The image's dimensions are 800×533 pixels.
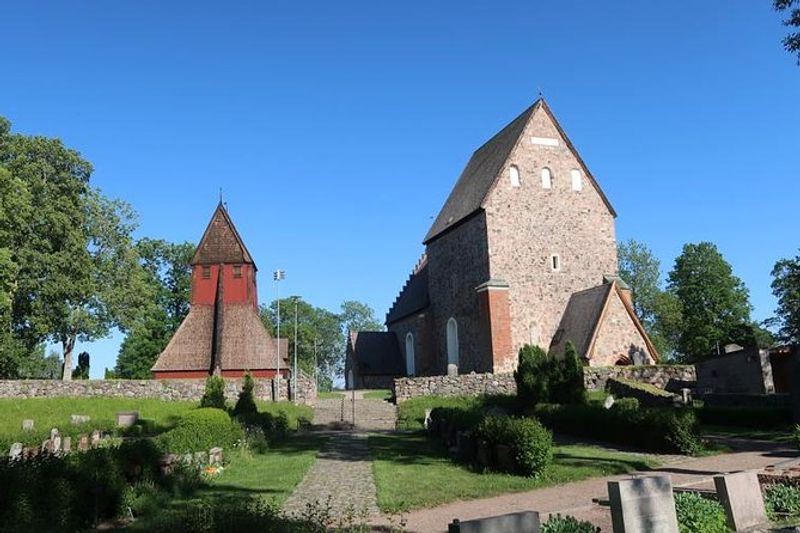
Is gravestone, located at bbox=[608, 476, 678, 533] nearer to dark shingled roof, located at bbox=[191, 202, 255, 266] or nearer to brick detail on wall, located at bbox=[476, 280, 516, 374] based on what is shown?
brick detail on wall, located at bbox=[476, 280, 516, 374]

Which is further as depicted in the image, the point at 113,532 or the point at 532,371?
Result: the point at 532,371

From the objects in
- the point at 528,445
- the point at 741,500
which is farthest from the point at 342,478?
the point at 741,500

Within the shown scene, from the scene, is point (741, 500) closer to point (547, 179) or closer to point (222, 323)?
point (547, 179)

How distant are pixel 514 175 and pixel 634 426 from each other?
2195 cm

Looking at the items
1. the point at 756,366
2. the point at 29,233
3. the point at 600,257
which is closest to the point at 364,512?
the point at 756,366

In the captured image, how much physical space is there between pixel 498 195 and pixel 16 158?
111 ft

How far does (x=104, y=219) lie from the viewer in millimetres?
48562

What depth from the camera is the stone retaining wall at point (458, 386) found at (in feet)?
102

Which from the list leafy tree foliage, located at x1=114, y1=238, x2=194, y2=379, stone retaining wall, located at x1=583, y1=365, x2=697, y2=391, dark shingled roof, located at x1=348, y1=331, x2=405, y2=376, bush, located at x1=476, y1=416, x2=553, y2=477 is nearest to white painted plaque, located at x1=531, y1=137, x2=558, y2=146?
stone retaining wall, located at x1=583, y1=365, x2=697, y2=391

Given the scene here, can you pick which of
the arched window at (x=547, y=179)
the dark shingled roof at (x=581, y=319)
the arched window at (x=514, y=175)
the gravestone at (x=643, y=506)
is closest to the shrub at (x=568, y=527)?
the gravestone at (x=643, y=506)

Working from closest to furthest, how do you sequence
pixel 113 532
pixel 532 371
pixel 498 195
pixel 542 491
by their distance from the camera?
pixel 113 532, pixel 542 491, pixel 532 371, pixel 498 195

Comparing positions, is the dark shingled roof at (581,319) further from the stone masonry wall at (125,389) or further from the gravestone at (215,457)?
the gravestone at (215,457)

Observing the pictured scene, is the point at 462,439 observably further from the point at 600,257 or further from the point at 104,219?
the point at 104,219

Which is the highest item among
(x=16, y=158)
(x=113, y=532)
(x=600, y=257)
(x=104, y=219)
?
(x=16, y=158)
